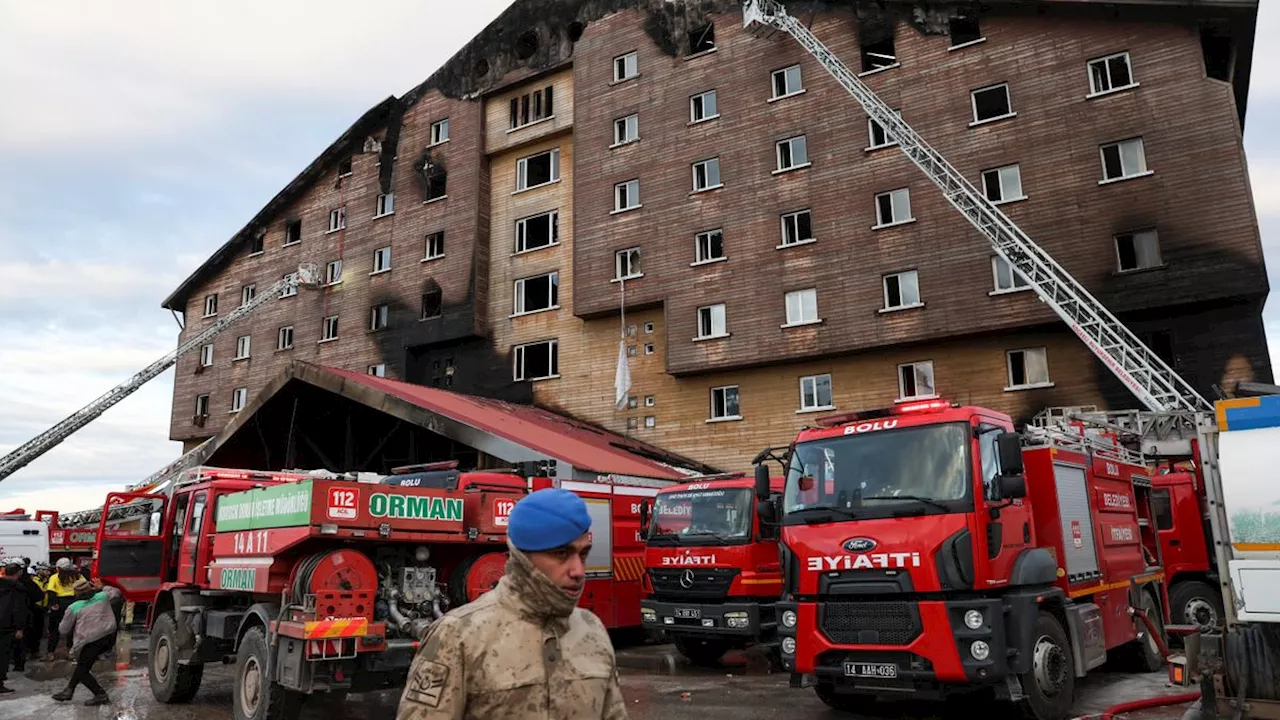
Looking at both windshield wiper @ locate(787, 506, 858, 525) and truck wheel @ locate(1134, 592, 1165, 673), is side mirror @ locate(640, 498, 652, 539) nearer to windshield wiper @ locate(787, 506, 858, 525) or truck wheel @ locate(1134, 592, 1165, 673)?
windshield wiper @ locate(787, 506, 858, 525)

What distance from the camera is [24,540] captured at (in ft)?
66.0

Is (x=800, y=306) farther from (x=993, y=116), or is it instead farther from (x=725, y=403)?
(x=993, y=116)

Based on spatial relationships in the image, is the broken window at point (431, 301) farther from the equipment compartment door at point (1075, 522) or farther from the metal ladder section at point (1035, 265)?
the equipment compartment door at point (1075, 522)

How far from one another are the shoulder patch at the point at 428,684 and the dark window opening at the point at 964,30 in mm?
26240

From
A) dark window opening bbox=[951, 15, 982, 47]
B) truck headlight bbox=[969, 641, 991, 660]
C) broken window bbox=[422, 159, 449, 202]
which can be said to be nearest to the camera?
truck headlight bbox=[969, 641, 991, 660]

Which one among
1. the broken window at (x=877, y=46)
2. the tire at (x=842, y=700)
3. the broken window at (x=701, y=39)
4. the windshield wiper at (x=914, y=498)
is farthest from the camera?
the broken window at (x=701, y=39)

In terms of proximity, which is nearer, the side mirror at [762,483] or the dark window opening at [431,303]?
the side mirror at [762,483]

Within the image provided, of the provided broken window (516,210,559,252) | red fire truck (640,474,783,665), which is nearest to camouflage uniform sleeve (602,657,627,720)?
red fire truck (640,474,783,665)

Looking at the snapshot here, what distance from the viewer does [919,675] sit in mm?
7824

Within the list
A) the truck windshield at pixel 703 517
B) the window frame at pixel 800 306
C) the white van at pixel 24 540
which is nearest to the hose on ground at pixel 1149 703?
the truck windshield at pixel 703 517

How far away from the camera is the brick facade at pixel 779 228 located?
20859 mm

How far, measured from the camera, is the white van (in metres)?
19.8

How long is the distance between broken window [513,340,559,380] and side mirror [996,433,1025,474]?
2370 centimetres

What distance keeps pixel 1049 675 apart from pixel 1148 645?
14.3 feet
